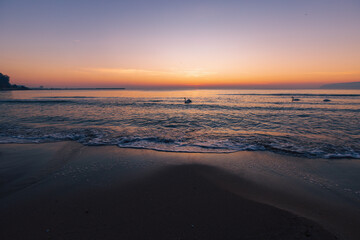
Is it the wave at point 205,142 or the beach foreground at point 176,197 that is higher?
the wave at point 205,142

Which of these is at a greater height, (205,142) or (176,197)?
(205,142)

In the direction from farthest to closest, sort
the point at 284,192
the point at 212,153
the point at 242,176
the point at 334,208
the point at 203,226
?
the point at 212,153 < the point at 242,176 < the point at 284,192 < the point at 334,208 < the point at 203,226

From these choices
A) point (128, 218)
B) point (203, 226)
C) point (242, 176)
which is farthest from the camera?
point (242, 176)

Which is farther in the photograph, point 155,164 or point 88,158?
point 88,158

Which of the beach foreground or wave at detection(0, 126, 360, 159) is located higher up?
wave at detection(0, 126, 360, 159)

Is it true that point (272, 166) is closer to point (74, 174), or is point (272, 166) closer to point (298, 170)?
point (298, 170)

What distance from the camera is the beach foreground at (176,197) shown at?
2.80 metres

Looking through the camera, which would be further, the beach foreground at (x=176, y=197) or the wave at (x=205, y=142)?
the wave at (x=205, y=142)

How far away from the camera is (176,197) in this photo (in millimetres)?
3760

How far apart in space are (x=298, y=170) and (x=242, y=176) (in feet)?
6.85

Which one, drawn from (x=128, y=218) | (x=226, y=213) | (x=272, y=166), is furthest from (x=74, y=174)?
(x=272, y=166)

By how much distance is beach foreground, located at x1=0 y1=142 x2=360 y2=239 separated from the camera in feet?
9.20

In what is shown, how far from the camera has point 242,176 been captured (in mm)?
4824

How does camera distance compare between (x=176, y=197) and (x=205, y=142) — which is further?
(x=205, y=142)
